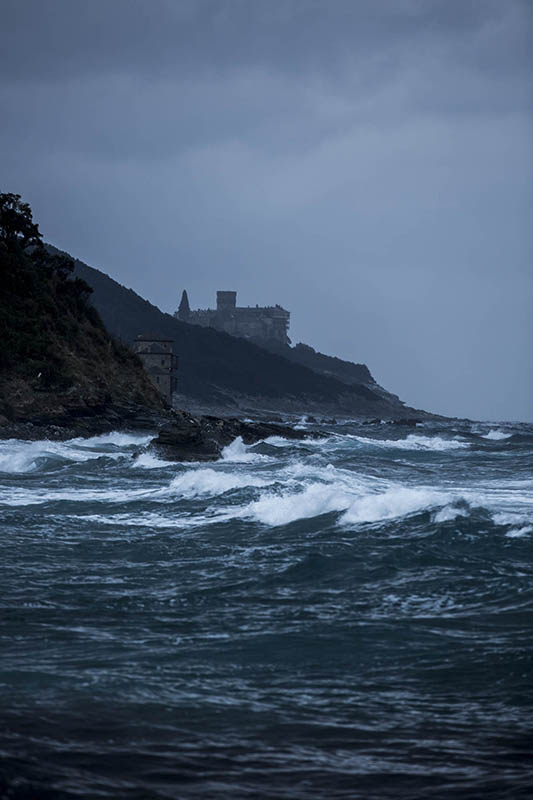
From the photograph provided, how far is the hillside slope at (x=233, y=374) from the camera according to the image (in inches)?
5290

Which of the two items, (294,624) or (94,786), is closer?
(94,786)

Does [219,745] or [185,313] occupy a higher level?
[185,313]

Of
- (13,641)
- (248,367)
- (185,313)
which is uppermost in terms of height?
(185,313)

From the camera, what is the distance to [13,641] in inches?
359

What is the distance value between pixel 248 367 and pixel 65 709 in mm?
139785

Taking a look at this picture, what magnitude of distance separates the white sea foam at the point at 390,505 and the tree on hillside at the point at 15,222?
156 ft

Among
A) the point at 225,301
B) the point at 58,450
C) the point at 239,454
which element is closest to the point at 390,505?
the point at 239,454

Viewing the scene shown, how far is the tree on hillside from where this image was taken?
202 ft

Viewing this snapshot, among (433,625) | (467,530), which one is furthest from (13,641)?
(467,530)

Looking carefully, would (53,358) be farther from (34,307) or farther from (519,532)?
(519,532)

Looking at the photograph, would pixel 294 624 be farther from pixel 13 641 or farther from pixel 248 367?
pixel 248 367

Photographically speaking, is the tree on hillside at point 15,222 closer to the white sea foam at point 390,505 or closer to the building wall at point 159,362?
the building wall at point 159,362

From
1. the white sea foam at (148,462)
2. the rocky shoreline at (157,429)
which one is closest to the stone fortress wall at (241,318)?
the rocky shoreline at (157,429)

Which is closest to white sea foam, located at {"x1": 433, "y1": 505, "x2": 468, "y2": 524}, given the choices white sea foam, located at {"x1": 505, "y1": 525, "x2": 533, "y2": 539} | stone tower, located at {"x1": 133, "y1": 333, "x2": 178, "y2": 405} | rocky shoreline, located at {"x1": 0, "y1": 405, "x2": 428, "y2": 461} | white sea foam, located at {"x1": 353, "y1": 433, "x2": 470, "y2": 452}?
white sea foam, located at {"x1": 505, "y1": 525, "x2": 533, "y2": 539}
